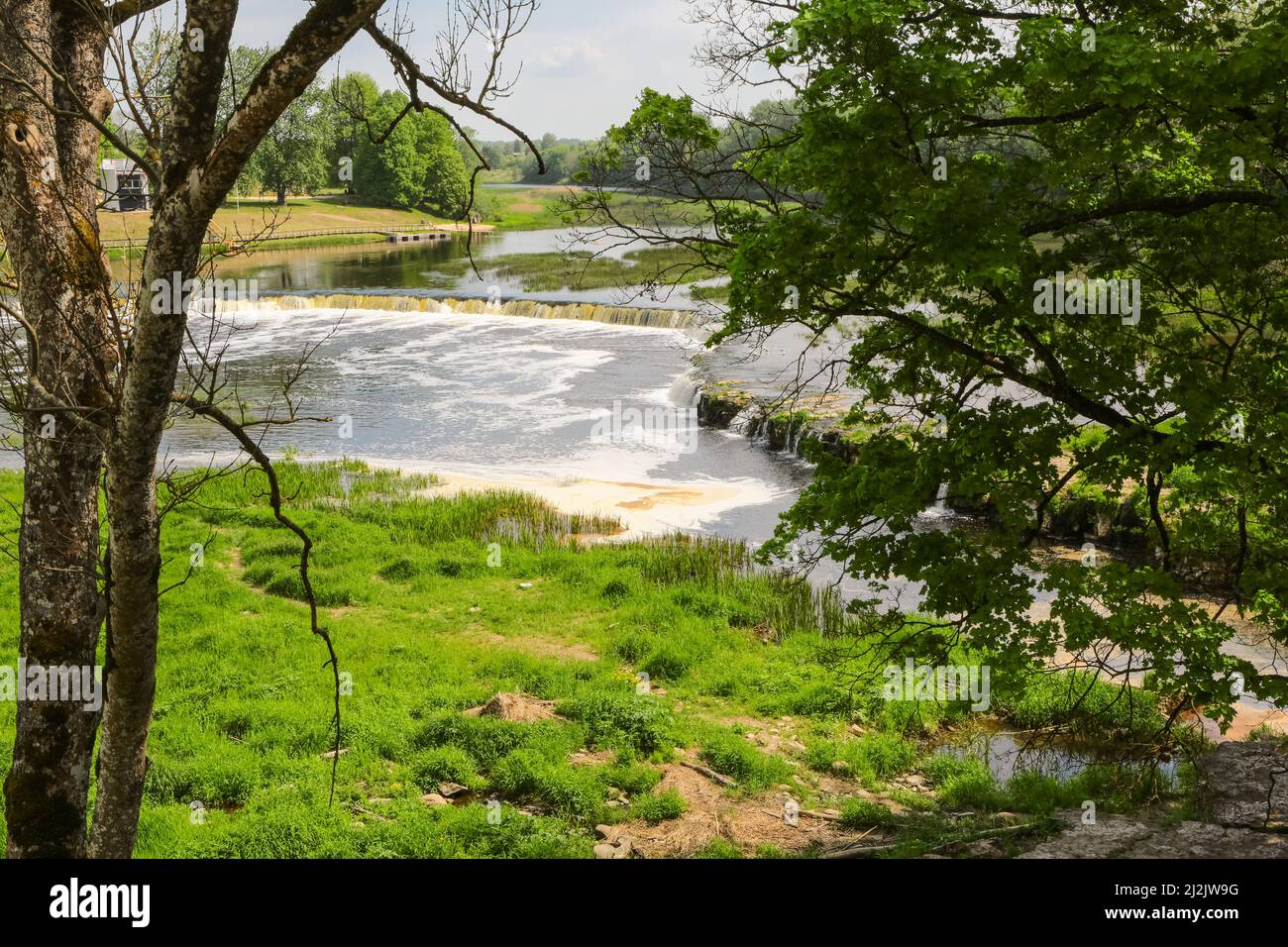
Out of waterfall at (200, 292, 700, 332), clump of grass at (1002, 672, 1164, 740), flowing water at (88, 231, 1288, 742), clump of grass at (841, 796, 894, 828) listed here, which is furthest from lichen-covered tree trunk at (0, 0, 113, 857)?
waterfall at (200, 292, 700, 332)

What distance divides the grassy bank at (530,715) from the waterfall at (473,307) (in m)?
25.3

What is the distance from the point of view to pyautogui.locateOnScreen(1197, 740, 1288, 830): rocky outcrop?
29.4 feet

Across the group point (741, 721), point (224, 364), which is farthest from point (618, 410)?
point (741, 721)

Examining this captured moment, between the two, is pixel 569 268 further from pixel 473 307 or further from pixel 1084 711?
pixel 1084 711

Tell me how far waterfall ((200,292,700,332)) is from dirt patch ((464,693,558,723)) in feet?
102

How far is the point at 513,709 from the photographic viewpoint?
37.4 feet

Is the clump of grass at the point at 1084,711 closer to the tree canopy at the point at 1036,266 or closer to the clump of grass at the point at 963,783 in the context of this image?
the clump of grass at the point at 963,783

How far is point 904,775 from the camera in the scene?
10.8m

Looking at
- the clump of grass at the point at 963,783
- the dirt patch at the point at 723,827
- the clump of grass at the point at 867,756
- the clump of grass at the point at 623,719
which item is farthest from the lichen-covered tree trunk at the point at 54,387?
the clump of grass at the point at 963,783

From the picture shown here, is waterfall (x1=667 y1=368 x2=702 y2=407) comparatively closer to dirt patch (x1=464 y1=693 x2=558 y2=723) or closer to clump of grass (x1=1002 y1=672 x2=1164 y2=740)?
clump of grass (x1=1002 y1=672 x2=1164 y2=740)

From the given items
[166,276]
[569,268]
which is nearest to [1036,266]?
[166,276]

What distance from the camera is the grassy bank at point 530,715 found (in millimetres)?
9000

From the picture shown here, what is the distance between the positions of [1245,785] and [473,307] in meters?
40.3

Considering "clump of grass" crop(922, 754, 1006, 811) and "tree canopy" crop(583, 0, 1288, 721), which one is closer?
"tree canopy" crop(583, 0, 1288, 721)
